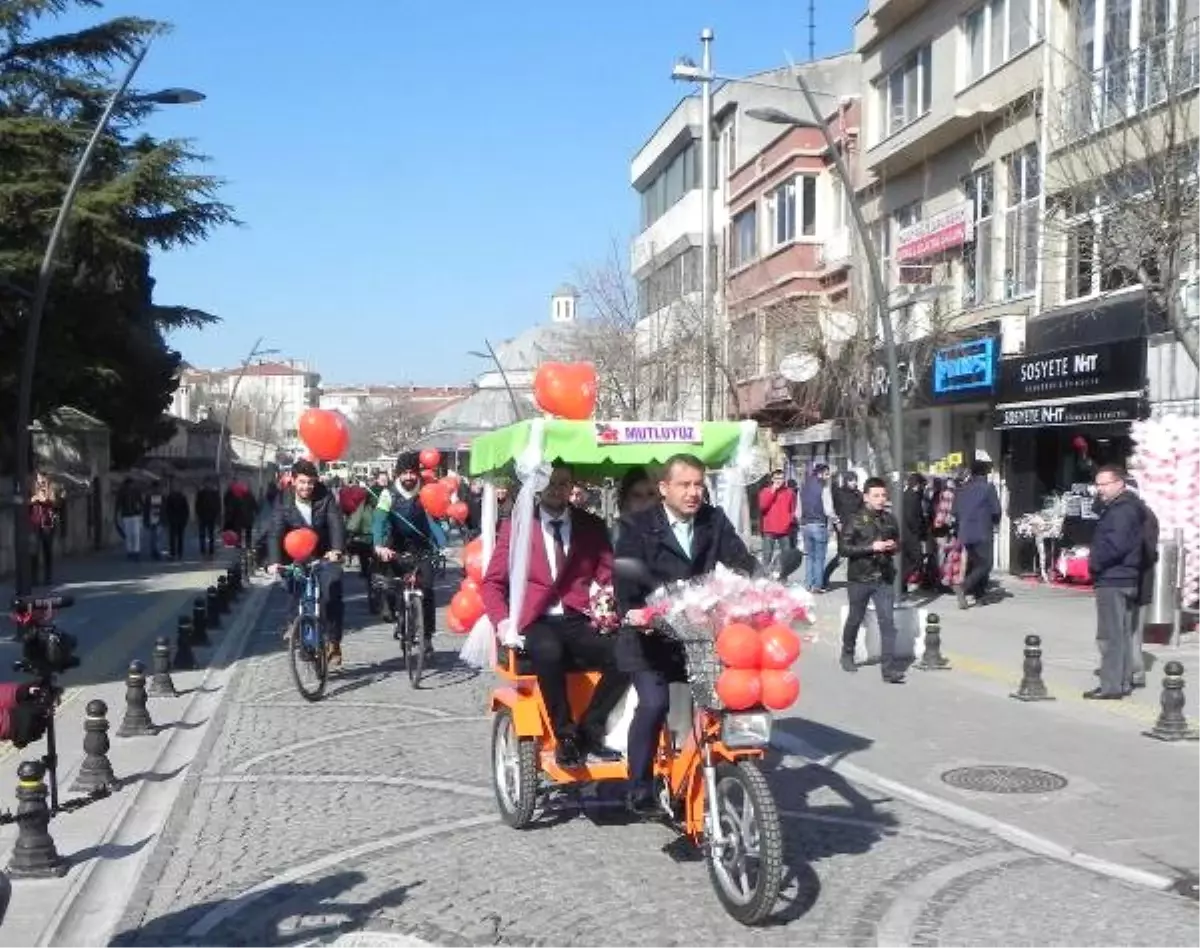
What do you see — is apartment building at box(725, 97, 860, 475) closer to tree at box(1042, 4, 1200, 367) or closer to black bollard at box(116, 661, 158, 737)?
tree at box(1042, 4, 1200, 367)

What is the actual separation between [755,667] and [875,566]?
23.4 ft

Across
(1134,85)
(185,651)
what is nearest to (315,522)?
Result: (185,651)

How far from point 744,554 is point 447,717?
189 inches

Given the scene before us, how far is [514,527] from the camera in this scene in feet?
24.3

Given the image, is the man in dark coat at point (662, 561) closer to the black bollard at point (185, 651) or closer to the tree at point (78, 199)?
the black bollard at point (185, 651)

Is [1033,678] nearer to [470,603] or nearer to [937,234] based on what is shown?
[470,603]

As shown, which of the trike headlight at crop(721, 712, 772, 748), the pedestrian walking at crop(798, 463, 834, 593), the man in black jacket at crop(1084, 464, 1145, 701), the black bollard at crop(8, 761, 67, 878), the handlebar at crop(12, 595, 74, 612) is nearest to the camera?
the trike headlight at crop(721, 712, 772, 748)

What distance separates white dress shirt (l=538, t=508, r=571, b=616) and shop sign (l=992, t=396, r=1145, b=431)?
1311 centimetres

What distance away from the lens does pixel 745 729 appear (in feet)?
19.0

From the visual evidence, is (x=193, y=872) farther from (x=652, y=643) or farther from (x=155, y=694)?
(x=155, y=694)

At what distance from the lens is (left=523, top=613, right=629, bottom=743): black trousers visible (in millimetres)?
7086

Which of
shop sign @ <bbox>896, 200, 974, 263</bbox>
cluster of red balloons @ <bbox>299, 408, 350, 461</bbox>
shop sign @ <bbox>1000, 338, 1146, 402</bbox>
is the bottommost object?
cluster of red balloons @ <bbox>299, 408, 350, 461</bbox>

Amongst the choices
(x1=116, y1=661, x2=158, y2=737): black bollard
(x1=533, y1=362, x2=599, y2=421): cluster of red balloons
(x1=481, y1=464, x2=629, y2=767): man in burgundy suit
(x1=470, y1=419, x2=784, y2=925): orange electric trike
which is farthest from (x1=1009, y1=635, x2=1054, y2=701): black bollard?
(x1=116, y1=661, x2=158, y2=737): black bollard

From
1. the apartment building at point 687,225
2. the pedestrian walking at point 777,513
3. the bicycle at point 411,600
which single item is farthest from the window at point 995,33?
the bicycle at point 411,600
